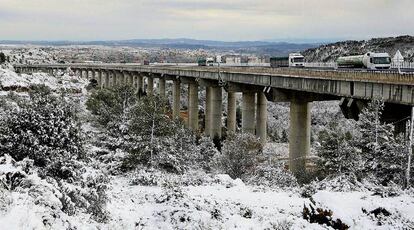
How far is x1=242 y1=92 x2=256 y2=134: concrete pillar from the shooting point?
64.8m

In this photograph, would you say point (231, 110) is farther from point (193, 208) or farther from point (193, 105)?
point (193, 208)

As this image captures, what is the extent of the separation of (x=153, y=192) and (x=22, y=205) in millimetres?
10305

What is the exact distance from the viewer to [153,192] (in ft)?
76.9

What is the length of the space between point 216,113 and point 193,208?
53069 mm

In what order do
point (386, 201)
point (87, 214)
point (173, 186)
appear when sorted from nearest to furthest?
point (87, 214), point (386, 201), point (173, 186)

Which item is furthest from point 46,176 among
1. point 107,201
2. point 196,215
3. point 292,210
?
point 292,210

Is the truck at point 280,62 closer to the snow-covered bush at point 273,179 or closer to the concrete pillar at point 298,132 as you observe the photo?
the concrete pillar at point 298,132

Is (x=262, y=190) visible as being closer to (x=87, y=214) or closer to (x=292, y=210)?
(x=292, y=210)

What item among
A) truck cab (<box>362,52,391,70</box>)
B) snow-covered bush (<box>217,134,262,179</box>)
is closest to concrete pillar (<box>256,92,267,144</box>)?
truck cab (<box>362,52,391,70</box>)

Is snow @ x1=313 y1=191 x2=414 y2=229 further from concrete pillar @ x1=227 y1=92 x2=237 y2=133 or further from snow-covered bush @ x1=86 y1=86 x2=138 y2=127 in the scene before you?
concrete pillar @ x1=227 y1=92 x2=237 y2=133

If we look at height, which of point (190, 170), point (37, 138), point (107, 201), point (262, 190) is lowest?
point (190, 170)

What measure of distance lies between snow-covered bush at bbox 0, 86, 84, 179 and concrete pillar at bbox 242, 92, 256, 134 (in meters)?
46.8

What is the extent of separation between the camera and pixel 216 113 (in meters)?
72.0

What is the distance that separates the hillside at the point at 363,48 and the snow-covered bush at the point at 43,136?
375 ft
